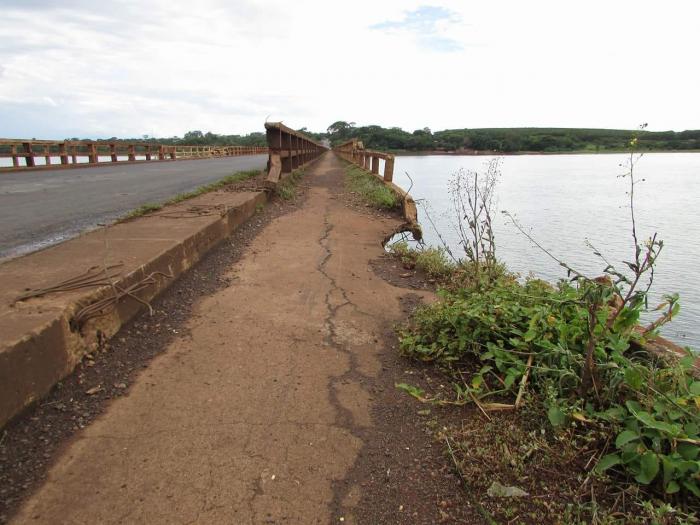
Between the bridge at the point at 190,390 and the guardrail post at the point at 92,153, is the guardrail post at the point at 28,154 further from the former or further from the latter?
the bridge at the point at 190,390

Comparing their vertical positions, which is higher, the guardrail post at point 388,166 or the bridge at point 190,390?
the guardrail post at point 388,166

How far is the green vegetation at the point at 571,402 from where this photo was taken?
1.60 metres

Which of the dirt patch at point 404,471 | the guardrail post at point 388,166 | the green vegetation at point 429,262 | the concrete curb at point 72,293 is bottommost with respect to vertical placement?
the dirt patch at point 404,471

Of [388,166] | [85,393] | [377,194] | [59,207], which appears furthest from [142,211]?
[388,166]

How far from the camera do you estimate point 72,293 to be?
2537 mm

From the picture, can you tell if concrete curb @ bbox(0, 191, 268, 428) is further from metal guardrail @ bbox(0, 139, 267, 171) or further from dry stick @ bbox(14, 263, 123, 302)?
metal guardrail @ bbox(0, 139, 267, 171)

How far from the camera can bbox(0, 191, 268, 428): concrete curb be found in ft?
6.46

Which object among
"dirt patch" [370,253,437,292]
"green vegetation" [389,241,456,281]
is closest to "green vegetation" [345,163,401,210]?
"green vegetation" [389,241,456,281]

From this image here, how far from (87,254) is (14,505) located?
2.17 meters

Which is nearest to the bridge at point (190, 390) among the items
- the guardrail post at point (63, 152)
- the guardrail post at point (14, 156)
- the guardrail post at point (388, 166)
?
the guardrail post at point (388, 166)

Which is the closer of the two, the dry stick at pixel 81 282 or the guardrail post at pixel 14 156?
the dry stick at pixel 81 282

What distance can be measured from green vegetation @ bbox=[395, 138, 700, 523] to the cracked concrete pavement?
1.49ft

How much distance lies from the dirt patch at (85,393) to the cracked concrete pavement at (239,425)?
0.06 metres

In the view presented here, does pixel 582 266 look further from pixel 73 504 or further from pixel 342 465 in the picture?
pixel 73 504
